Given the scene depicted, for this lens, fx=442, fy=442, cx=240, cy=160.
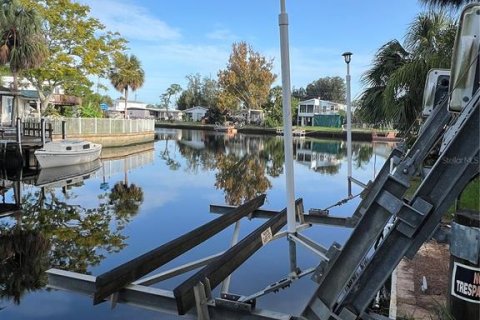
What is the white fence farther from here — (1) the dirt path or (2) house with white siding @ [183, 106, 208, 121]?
(2) house with white siding @ [183, 106, 208, 121]

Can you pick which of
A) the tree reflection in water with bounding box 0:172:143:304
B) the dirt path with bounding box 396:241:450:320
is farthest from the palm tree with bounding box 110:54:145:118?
the dirt path with bounding box 396:241:450:320

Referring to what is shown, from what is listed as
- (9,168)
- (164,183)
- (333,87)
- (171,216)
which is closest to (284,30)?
(171,216)

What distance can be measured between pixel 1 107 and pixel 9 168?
1006cm

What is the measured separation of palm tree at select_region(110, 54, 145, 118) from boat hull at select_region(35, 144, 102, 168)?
51.3 feet

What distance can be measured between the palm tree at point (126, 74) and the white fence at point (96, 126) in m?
4.31

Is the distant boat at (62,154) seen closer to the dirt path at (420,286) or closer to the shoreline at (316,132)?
the dirt path at (420,286)

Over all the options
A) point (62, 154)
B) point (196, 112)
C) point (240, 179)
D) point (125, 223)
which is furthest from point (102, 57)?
point (196, 112)

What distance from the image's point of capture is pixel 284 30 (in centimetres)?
394

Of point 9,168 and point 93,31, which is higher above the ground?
point 93,31

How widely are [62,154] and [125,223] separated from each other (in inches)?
414

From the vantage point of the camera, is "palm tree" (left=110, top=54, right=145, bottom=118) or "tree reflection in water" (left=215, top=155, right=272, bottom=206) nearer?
"tree reflection in water" (left=215, top=155, right=272, bottom=206)

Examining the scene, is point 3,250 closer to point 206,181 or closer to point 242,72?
point 206,181

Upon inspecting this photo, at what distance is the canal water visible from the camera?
626 centimetres

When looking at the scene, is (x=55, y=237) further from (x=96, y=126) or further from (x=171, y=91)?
(x=171, y=91)
